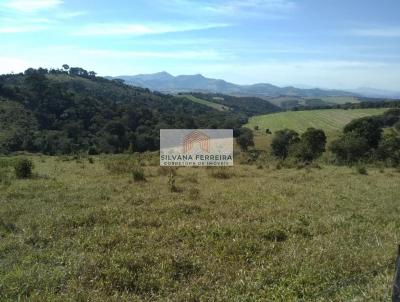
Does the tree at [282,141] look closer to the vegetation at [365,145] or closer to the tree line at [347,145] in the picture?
the tree line at [347,145]

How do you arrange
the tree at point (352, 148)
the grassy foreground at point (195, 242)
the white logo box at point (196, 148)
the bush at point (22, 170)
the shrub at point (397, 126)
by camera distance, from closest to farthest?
1. the grassy foreground at point (195, 242)
2. the bush at point (22, 170)
3. the white logo box at point (196, 148)
4. the tree at point (352, 148)
5. the shrub at point (397, 126)

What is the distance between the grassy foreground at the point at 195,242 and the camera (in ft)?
20.6

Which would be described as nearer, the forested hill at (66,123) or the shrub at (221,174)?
the shrub at (221,174)

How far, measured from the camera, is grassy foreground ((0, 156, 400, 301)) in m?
6.29

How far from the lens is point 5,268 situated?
6.95 metres

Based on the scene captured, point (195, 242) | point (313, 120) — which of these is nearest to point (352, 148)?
point (195, 242)

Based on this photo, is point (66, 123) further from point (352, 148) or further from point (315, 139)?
point (352, 148)

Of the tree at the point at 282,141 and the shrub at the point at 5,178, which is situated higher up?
the shrub at the point at 5,178

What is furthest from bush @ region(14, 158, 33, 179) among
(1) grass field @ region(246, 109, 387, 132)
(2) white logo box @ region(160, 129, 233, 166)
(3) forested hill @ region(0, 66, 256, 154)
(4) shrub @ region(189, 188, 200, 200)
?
(1) grass field @ region(246, 109, 387, 132)

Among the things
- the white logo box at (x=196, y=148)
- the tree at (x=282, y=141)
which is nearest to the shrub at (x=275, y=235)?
the white logo box at (x=196, y=148)

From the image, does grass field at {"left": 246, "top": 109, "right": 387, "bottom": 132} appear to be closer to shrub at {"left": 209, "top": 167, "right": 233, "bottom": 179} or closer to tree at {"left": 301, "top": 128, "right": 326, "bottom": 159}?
tree at {"left": 301, "top": 128, "right": 326, "bottom": 159}

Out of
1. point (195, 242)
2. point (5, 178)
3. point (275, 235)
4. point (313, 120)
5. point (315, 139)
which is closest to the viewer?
point (195, 242)

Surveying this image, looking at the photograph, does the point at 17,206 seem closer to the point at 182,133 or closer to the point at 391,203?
the point at 391,203

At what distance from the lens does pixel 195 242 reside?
869 centimetres
